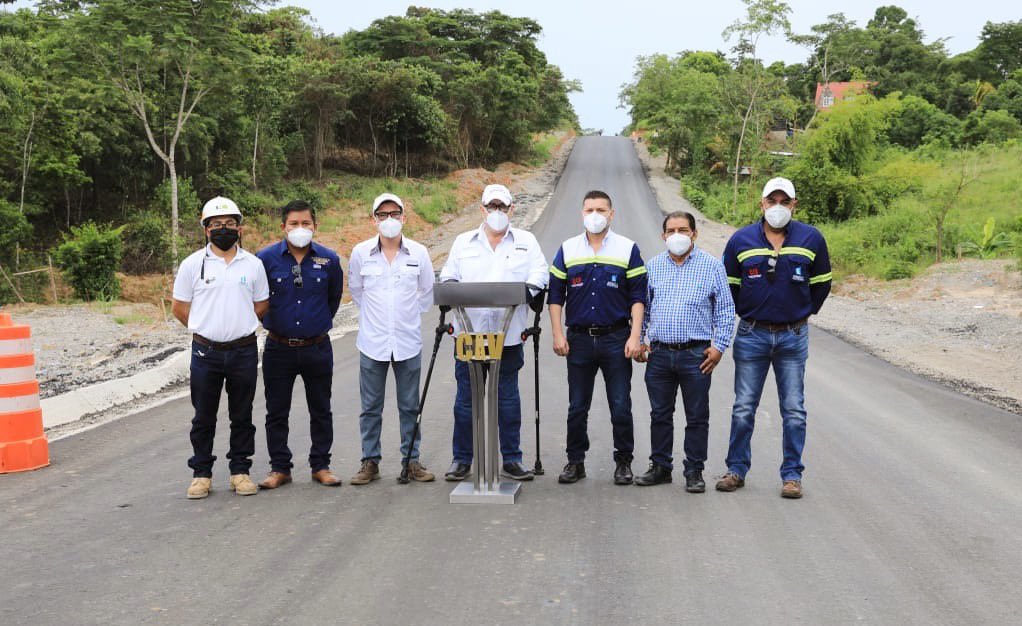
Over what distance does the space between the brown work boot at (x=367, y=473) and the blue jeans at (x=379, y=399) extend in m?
0.04

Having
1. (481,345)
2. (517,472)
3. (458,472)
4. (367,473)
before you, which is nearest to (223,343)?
(367,473)

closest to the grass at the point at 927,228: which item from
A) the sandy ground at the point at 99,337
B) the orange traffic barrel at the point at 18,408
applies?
the sandy ground at the point at 99,337

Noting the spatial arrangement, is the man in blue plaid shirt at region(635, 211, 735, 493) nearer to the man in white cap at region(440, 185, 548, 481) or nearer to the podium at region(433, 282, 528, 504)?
the man in white cap at region(440, 185, 548, 481)

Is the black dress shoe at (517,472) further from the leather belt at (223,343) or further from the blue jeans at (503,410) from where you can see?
the leather belt at (223,343)

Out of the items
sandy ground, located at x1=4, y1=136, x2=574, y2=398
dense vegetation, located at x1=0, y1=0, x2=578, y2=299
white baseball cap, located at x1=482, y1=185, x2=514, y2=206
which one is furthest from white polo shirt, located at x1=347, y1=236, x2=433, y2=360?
dense vegetation, located at x1=0, y1=0, x2=578, y2=299

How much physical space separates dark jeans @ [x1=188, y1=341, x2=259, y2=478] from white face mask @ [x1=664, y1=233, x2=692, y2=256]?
10.9ft

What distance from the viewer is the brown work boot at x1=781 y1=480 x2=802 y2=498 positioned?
6.66m

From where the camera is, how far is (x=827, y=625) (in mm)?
4395

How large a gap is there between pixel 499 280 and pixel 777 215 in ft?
7.03

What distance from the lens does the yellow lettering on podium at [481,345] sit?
6.79 m

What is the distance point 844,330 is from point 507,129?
43.4m

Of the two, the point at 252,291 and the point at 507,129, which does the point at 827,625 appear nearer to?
the point at 252,291

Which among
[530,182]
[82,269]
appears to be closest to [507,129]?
[530,182]

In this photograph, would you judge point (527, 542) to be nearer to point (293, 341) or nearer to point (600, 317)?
point (600, 317)
